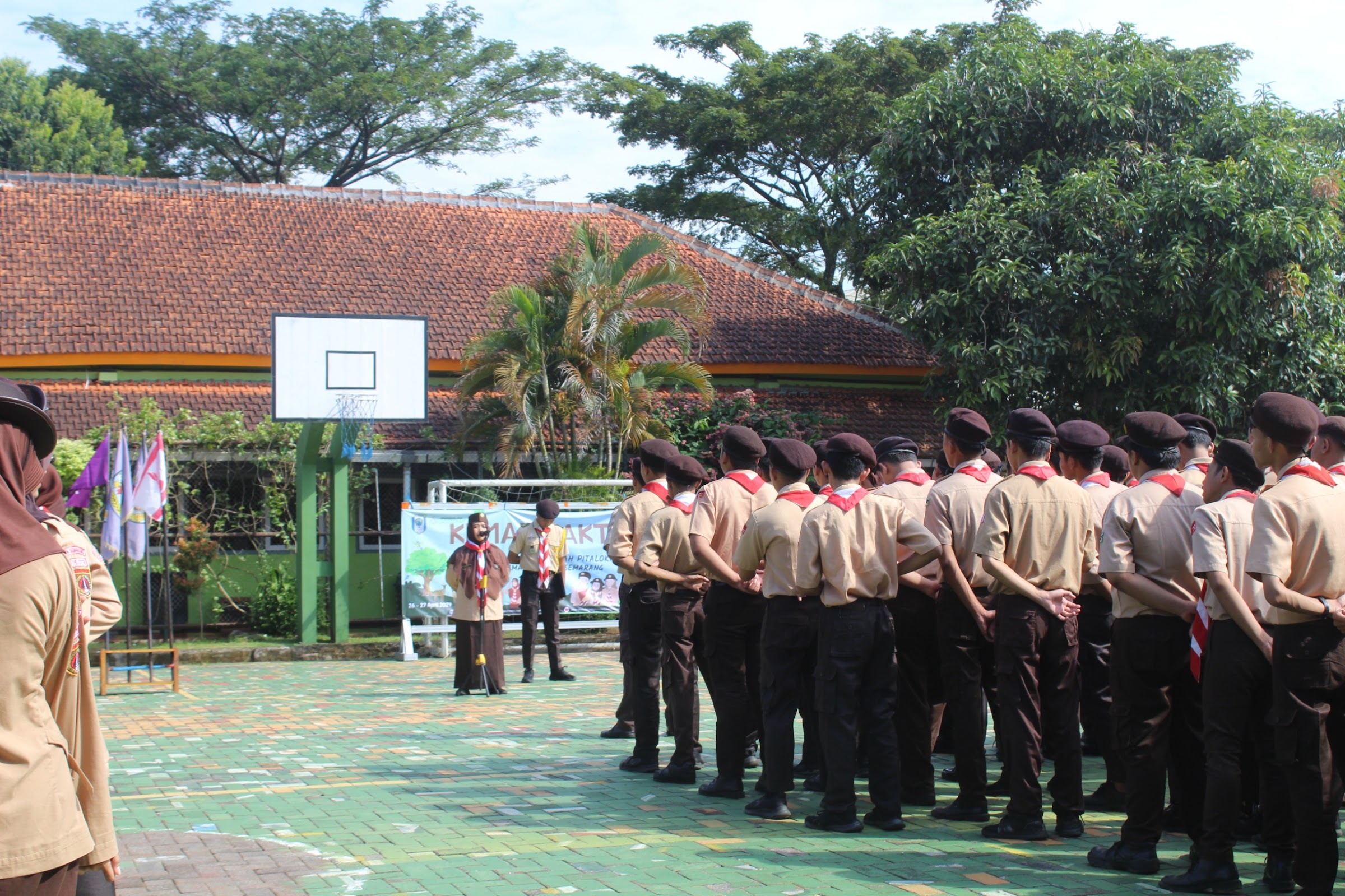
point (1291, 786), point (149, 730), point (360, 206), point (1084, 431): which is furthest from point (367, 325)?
point (1291, 786)

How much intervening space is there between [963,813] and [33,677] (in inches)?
201

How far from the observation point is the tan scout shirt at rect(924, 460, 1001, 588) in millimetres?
7152

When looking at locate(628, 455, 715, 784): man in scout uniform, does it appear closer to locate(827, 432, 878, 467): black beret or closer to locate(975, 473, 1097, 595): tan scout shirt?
locate(827, 432, 878, 467): black beret

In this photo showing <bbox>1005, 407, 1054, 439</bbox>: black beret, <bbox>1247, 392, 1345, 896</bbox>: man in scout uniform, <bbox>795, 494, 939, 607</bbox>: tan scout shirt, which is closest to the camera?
<bbox>1247, 392, 1345, 896</bbox>: man in scout uniform

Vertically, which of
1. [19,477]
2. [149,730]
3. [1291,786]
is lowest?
[149,730]

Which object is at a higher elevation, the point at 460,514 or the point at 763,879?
the point at 460,514

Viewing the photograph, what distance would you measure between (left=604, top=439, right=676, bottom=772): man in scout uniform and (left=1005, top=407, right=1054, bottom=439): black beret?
8.33 ft

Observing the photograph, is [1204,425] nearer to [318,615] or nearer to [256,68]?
[318,615]

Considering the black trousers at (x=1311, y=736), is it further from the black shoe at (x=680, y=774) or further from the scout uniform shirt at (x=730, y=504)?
the black shoe at (x=680, y=774)

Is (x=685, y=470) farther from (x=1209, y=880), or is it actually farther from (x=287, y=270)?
(x=287, y=270)

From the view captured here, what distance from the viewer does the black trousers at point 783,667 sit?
6.86 metres

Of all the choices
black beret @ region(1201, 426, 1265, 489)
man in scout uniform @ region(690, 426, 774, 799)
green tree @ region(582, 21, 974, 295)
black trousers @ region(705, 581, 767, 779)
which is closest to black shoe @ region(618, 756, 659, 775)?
man in scout uniform @ region(690, 426, 774, 799)

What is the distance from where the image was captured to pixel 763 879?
18.4ft

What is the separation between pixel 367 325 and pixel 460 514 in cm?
277
